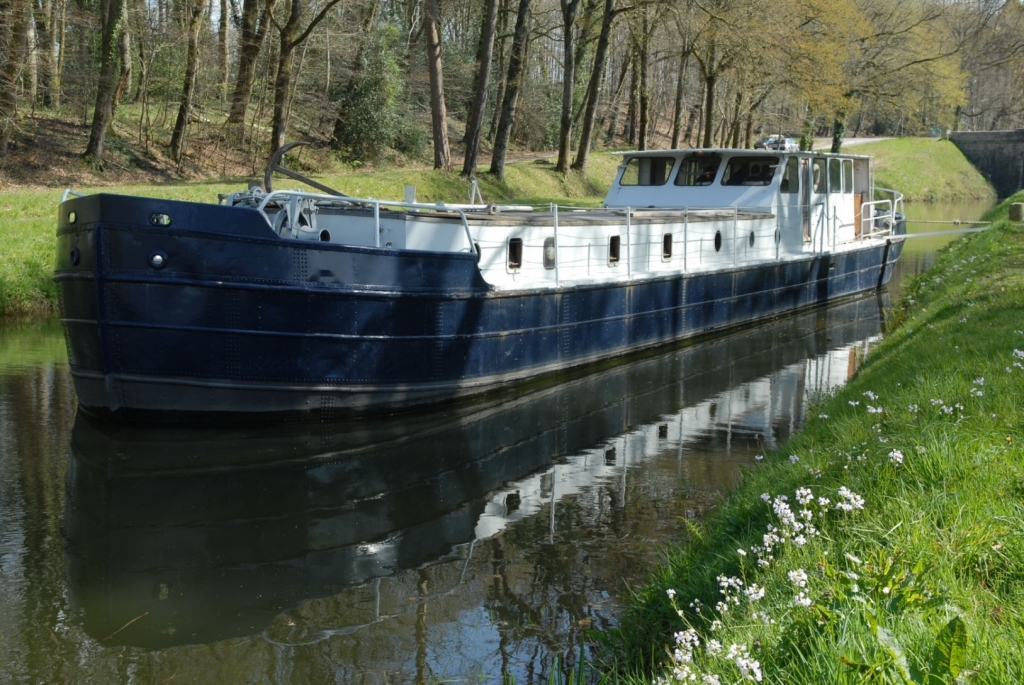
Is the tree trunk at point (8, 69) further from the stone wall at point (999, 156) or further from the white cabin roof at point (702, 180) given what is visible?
the stone wall at point (999, 156)

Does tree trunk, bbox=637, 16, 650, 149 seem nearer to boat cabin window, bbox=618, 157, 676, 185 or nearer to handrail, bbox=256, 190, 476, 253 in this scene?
boat cabin window, bbox=618, 157, 676, 185

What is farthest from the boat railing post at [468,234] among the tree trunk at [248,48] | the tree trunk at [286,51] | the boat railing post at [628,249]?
the tree trunk at [248,48]

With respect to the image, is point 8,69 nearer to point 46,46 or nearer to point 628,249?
point 46,46

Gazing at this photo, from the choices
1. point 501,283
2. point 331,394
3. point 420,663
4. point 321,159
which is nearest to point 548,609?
point 420,663

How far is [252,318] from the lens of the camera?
9.78 metres

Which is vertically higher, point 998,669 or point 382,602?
point 998,669

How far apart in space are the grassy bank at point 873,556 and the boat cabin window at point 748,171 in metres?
10.7

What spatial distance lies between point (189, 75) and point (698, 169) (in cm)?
1523

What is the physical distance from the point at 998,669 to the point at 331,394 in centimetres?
807

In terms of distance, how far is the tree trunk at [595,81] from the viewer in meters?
27.2

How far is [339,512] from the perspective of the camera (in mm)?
8156

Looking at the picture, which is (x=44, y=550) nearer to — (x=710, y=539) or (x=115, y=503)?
(x=115, y=503)

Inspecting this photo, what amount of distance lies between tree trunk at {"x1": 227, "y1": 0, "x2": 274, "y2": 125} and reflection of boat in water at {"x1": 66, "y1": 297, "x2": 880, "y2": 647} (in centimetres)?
1895

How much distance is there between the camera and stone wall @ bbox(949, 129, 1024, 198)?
205 feet
